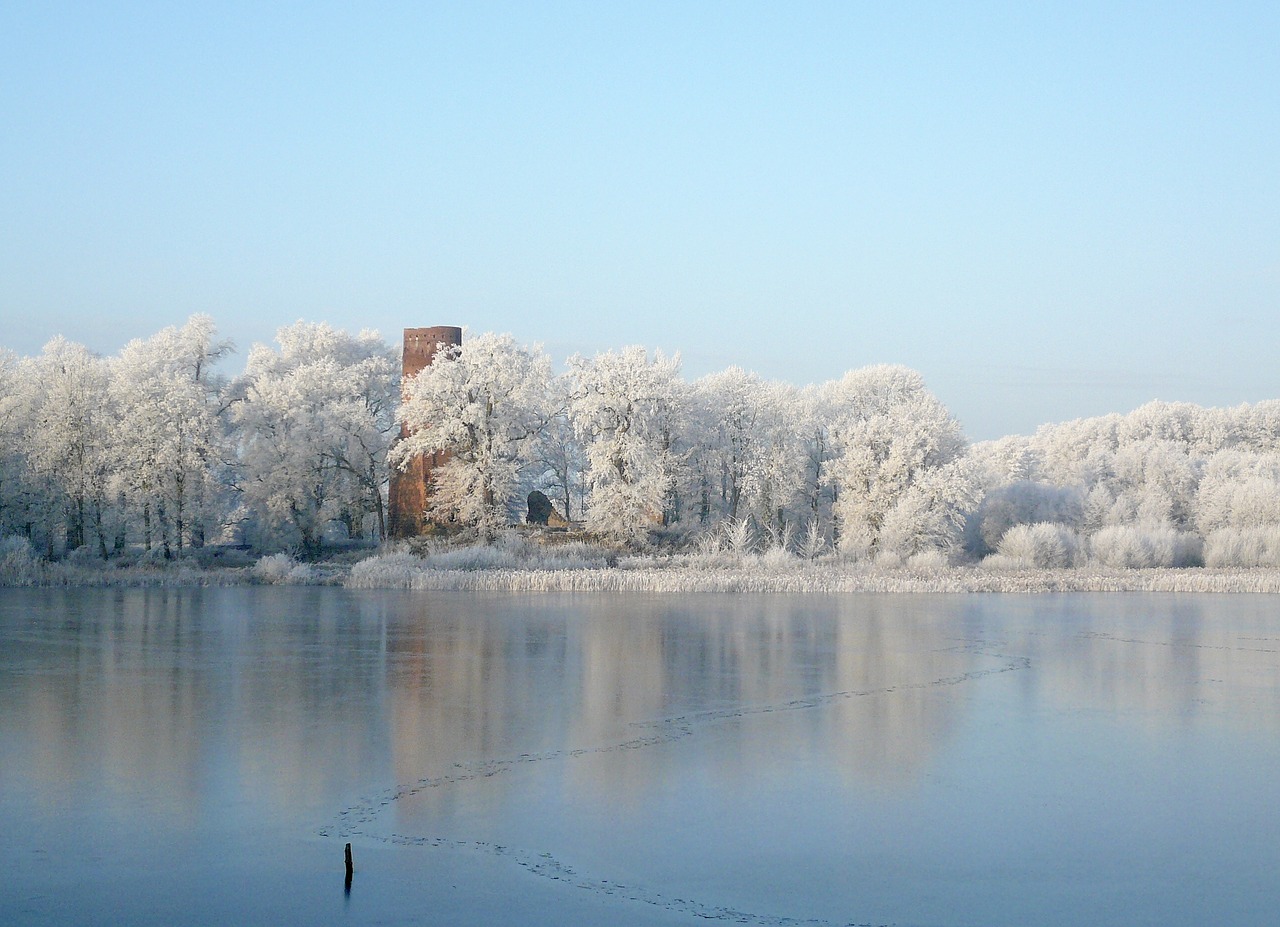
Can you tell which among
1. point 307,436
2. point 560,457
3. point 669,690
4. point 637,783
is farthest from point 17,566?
point 637,783

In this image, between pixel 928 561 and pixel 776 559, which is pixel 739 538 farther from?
pixel 928 561

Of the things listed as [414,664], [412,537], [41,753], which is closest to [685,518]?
[412,537]

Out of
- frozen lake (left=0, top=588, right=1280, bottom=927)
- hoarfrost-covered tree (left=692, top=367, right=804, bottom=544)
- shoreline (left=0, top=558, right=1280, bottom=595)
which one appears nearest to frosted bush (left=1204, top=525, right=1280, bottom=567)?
shoreline (left=0, top=558, right=1280, bottom=595)

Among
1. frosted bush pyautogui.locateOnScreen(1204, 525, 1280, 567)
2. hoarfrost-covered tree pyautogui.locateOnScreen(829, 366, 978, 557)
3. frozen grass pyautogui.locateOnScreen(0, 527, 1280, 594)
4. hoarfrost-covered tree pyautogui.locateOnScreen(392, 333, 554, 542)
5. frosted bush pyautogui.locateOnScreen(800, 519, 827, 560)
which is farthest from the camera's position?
hoarfrost-covered tree pyautogui.locateOnScreen(829, 366, 978, 557)

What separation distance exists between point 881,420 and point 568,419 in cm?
1122

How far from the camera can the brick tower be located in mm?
39125

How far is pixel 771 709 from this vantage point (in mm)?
11852

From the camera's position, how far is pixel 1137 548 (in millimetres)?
37969

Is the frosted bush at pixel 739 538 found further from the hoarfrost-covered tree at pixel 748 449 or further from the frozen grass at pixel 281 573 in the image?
the frozen grass at pixel 281 573

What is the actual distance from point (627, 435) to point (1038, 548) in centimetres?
1383

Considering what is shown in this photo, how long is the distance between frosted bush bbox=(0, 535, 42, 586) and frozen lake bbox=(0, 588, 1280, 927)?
13.5m

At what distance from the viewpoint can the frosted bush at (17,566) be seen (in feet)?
95.7

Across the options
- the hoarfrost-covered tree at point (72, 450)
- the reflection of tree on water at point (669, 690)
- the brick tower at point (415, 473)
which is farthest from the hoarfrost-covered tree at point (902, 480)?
the hoarfrost-covered tree at point (72, 450)

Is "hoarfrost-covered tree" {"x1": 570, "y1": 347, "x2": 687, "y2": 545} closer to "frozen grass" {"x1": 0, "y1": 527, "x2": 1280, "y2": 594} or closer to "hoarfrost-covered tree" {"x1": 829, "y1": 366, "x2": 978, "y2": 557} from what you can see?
"frozen grass" {"x1": 0, "y1": 527, "x2": 1280, "y2": 594}
